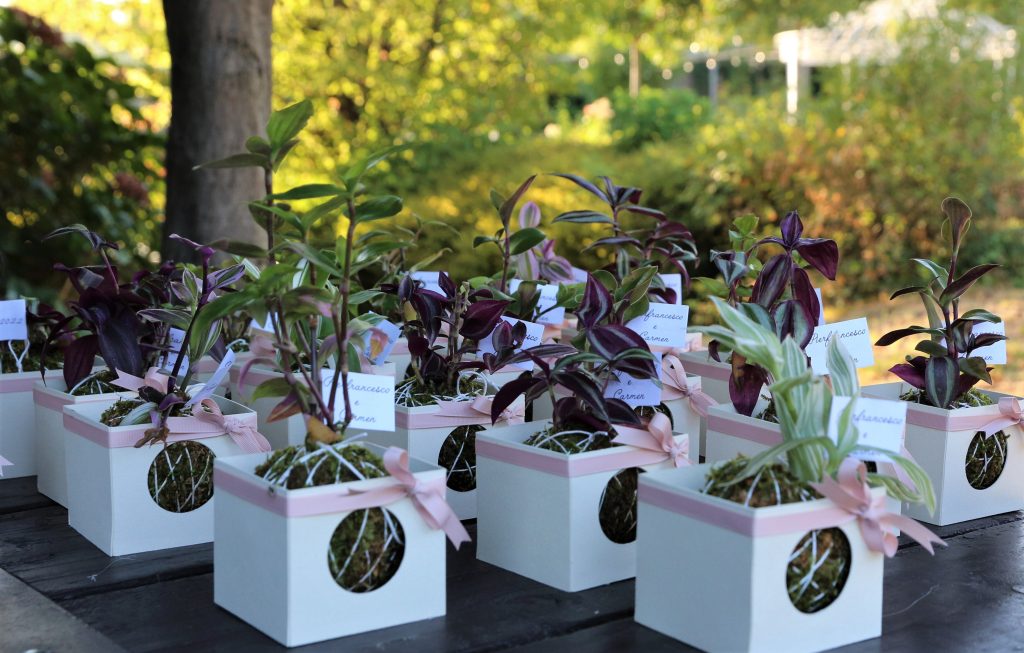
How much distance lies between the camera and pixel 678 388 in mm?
1888

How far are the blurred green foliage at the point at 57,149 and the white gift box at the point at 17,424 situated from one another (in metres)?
2.00

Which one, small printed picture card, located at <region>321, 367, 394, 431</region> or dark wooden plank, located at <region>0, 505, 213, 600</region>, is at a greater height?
small printed picture card, located at <region>321, 367, 394, 431</region>

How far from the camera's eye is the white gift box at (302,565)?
1.22 meters

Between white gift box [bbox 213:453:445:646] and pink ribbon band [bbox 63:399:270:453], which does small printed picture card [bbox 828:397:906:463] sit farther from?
pink ribbon band [bbox 63:399:270:453]

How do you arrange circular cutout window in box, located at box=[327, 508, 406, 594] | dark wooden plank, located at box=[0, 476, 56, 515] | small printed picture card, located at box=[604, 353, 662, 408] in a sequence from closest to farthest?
circular cutout window in box, located at box=[327, 508, 406, 594] → small printed picture card, located at box=[604, 353, 662, 408] → dark wooden plank, located at box=[0, 476, 56, 515]

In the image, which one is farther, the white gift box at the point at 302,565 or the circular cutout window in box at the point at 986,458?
the circular cutout window in box at the point at 986,458

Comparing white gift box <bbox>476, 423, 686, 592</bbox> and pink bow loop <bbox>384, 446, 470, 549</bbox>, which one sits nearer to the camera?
pink bow loop <bbox>384, 446, 470, 549</bbox>

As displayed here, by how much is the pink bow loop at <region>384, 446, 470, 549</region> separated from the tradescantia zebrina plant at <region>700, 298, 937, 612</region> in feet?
1.00

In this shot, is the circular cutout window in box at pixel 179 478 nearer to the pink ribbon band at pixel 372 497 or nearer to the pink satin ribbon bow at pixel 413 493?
the pink ribbon band at pixel 372 497

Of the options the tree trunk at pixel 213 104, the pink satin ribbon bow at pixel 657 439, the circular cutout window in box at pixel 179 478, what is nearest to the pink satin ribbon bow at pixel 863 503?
the pink satin ribbon bow at pixel 657 439

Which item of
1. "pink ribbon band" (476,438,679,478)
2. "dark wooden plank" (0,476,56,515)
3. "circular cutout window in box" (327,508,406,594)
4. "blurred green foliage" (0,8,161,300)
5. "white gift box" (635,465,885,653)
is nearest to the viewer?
"white gift box" (635,465,885,653)

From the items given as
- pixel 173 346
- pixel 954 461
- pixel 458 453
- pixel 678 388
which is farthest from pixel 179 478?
pixel 954 461

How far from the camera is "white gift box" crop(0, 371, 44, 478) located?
199 centimetres

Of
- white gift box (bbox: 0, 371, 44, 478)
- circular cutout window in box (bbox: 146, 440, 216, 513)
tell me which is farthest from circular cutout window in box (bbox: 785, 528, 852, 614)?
white gift box (bbox: 0, 371, 44, 478)
